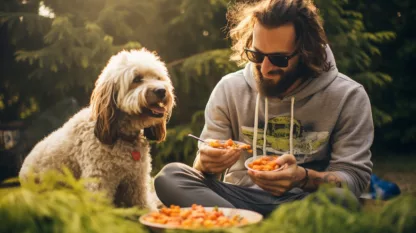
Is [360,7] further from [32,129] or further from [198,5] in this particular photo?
[32,129]

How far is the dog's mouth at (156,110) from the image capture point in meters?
3.73

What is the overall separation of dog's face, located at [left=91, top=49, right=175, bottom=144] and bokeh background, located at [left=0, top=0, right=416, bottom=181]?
2.79 metres

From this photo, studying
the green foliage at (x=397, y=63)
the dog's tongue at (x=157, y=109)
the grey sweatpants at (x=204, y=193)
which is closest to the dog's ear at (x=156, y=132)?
the dog's tongue at (x=157, y=109)

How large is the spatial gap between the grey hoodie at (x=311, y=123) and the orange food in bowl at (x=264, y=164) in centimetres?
50

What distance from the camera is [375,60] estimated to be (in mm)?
10250

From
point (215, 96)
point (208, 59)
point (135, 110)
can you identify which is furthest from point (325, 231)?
point (208, 59)

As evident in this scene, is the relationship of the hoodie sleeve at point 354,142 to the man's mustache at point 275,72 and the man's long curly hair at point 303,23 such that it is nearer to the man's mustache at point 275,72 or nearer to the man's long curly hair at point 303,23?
the man's long curly hair at point 303,23

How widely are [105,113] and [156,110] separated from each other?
1.15 ft

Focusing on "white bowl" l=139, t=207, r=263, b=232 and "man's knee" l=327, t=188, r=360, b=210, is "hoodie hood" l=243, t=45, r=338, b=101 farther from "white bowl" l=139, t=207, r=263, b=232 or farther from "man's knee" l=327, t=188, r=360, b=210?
"white bowl" l=139, t=207, r=263, b=232

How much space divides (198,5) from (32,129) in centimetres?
263

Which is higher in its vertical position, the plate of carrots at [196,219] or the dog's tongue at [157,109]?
the dog's tongue at [157,109]

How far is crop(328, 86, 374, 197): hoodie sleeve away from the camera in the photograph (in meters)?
3.53

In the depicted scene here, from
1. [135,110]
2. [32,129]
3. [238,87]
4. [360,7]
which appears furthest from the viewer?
[360,7]

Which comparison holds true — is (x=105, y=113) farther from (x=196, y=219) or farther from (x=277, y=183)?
(x=196, y=219)
